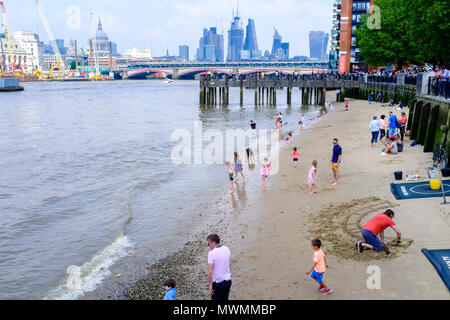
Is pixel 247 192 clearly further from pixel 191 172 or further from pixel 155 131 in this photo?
pixel 155 131

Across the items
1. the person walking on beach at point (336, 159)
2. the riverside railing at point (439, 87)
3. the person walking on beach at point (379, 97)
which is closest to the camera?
the person walking on beach at point (336, 159)

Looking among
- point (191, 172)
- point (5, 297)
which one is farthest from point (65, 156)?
point (5, 297)

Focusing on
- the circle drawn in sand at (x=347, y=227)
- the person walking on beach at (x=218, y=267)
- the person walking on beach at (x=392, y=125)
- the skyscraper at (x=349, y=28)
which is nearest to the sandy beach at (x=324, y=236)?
the circle drawn in sand at (x=347, y=227)

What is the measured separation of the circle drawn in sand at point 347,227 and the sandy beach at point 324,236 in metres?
0.02

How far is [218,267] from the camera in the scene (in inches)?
274

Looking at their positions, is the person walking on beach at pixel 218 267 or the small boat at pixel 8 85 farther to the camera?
the small boat at pixel 8 85

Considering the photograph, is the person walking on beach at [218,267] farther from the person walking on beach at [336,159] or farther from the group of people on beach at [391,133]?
the group of people on beach at [391,133]

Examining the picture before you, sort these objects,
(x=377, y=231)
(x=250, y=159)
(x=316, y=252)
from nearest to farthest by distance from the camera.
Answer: (x=316, y=252)
(x=377, y=231)
(x=250, y=159)

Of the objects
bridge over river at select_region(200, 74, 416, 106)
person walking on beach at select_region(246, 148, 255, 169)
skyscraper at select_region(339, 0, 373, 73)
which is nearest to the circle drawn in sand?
person walking on beach at select_region(246, 148, 255, 169)

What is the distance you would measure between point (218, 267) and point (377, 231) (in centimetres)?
458

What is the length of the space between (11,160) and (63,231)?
57.4 feet

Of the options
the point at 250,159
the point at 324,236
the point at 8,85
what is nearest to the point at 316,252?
the point at 324,236

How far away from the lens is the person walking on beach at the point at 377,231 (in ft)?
31.6
